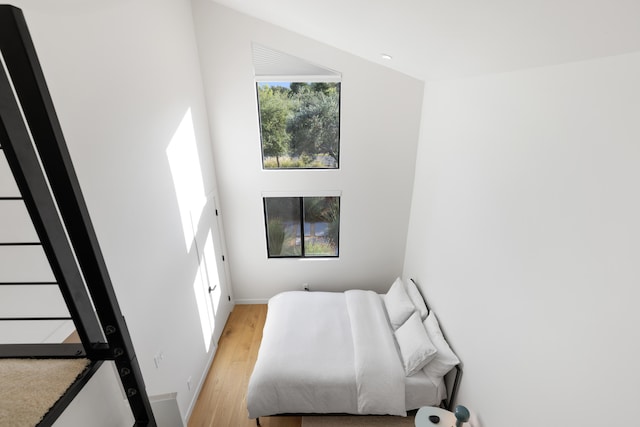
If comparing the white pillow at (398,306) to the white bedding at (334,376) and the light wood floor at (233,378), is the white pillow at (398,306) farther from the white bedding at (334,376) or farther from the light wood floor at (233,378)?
the light wood floor at (233,378)

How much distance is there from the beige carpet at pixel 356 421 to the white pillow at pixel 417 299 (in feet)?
3.62

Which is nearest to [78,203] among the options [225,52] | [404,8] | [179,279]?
[404,8]

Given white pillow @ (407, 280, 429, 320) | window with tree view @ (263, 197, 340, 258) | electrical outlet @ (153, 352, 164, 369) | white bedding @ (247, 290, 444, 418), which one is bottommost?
white bedding @ (247, 290, 444, 418)

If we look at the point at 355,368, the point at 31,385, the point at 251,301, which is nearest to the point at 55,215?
the point at 31,385

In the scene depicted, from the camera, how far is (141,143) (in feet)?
8.55

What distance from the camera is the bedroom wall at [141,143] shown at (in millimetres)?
1916

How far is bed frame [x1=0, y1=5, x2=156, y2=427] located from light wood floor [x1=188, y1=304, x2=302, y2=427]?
296 cm

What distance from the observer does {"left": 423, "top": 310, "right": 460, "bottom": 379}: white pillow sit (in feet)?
9.96

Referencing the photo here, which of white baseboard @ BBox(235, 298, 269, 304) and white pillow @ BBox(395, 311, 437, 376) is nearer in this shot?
white pillow @ BBox(395, 311, 437, 376)

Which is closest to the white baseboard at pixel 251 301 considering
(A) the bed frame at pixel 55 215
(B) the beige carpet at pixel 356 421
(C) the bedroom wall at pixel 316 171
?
(C) the bedroom wall at pixel 316 171

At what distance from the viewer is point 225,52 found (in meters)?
3.93

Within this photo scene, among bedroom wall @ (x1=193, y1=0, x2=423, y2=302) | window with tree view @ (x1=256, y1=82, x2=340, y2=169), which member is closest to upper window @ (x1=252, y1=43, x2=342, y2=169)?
window with tree view @ (x1=256, y1=82, x2=340, y2=169)

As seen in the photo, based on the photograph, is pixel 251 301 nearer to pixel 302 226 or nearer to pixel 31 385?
pixel 302 226

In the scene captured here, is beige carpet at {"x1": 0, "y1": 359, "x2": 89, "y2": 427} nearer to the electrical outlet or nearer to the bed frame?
the bed frame
